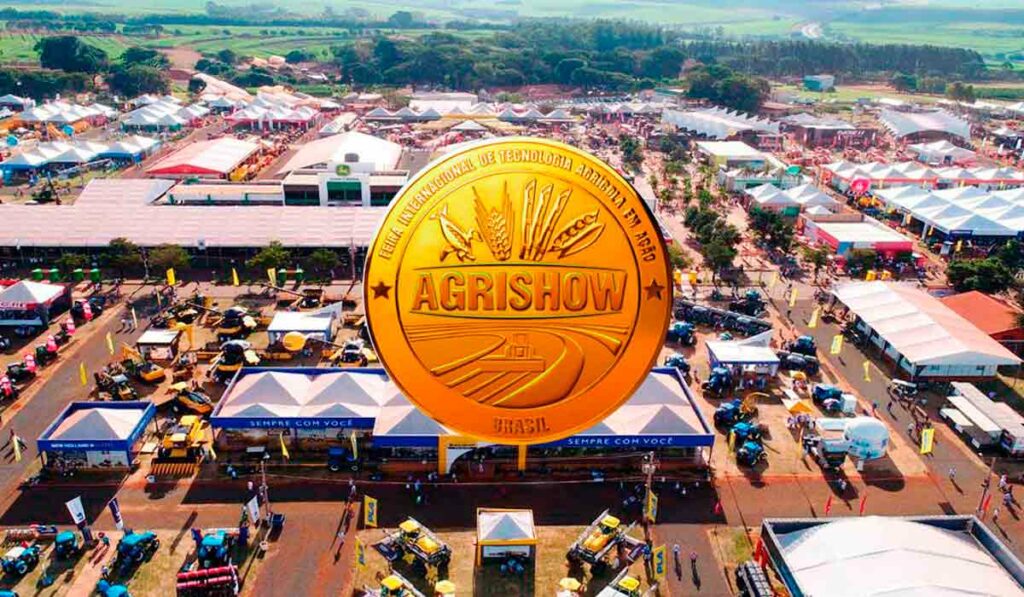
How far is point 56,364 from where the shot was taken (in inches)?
1538

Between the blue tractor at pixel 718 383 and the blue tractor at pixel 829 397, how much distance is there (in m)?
4.26

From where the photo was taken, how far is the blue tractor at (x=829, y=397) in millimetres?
36500

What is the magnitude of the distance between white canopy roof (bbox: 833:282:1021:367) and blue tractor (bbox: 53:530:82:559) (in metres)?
38.9

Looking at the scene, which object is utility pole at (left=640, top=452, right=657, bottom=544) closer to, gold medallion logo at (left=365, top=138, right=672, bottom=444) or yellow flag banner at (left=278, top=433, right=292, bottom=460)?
yellow flag banner at (left=278, top=433, right=292, bottom=460)

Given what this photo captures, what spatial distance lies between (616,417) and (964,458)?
16.1 m

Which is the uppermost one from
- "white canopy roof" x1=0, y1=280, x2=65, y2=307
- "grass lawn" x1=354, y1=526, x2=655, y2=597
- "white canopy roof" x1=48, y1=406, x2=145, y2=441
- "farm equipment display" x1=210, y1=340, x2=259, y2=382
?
"white canopy roof" x1=0, y1=280, x2=65, y2=307

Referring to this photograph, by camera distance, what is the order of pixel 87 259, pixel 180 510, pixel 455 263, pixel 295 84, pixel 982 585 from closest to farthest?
pixel 455 263 < pixel 982 585 < pixel 180 510 < pixel 87 259 < pixel 295 84

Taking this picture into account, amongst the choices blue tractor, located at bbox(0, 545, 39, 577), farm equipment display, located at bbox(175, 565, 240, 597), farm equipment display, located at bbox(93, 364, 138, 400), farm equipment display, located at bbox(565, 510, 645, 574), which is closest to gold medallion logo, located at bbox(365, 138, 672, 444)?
farm equipment display, located at bbox(565, 510, 645, 574)

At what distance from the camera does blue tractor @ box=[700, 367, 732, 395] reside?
1495 inches

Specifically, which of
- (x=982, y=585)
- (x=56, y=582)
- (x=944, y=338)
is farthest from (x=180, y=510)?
(x=944, y=338)

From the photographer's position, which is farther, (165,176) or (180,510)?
(165,176)

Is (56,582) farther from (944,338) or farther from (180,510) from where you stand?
(944,338)

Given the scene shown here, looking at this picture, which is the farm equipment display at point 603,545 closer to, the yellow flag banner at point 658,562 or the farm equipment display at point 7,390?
the yellow flag banner at point 658,562

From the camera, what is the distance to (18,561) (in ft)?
80.7
